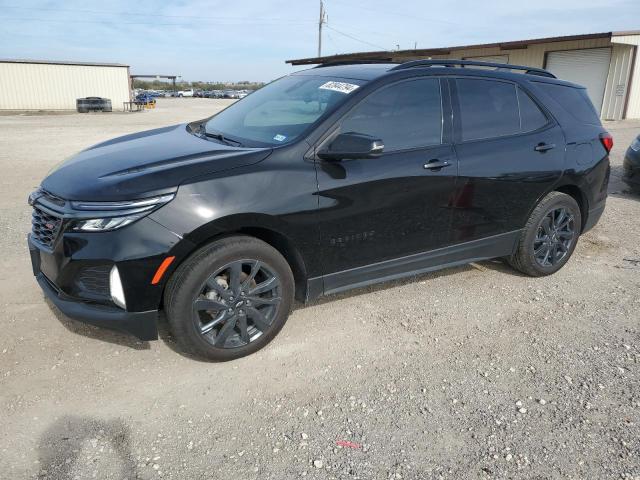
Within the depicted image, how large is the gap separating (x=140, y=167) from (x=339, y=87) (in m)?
1.52

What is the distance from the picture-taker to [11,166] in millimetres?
10398

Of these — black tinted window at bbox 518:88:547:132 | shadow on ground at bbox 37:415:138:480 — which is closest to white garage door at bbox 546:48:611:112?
black tinted window at bbox 518:88:547:132

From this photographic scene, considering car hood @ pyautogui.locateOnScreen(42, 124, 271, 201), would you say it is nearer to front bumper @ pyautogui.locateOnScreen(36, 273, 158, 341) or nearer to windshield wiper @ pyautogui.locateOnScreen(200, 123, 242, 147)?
windshield wiper @ pyautogui.locateOnScreen(200, 123, 242, 147)

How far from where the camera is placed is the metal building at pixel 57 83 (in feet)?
118

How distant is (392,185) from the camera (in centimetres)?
364

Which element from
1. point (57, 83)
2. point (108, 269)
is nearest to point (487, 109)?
point (108, 269)

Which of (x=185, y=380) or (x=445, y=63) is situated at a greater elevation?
(x=445, y=63)

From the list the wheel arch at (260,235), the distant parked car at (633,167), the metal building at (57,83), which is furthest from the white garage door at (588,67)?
the metal building at (57,83)

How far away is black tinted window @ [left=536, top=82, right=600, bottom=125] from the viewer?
15.5 ft

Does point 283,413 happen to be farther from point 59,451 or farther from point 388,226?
point 388,226

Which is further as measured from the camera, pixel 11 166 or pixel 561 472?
pixel 11 166

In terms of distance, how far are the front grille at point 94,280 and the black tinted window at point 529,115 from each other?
3450 mm

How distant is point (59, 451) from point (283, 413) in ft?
3.70

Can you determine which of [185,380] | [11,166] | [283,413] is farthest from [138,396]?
[11,166]
